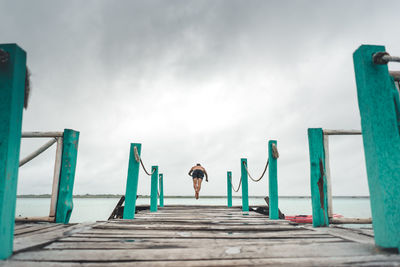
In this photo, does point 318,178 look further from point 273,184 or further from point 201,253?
point 201,253

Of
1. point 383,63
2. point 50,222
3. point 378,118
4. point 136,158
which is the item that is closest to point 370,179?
point 378,118

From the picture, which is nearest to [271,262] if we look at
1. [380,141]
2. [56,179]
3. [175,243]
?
[175,243]

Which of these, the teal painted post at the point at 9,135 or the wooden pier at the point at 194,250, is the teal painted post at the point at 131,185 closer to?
the wooden pier at the point at 194,250

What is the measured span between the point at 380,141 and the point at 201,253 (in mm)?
1760

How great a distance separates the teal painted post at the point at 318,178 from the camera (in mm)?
3328

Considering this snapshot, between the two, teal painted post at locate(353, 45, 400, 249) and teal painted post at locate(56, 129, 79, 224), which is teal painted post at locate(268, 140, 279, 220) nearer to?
teal painted post at locate(353, 45, 400, 249)

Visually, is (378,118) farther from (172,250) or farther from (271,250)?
(172,250)

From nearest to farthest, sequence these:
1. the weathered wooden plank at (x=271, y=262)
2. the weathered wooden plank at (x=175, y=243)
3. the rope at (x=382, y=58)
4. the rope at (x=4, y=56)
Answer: the weathered wooden plank at (x=271, y=262), the rope at (x=4, y=56), the rope at (x=382, y=58), the weathered wooden plank at (x=175, y=243)

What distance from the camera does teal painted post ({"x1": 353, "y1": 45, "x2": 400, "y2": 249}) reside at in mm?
1844

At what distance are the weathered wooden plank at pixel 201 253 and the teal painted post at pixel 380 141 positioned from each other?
0.26 meters

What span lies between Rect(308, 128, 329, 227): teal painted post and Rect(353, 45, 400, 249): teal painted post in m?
1.45

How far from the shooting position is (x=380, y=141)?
6.32 ft

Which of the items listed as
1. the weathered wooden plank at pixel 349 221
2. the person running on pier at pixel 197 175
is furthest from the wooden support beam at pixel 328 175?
the person running on pier at pixel 197 175

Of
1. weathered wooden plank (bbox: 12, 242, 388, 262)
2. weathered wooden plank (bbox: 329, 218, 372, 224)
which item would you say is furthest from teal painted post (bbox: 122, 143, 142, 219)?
weathered wooden plank (bbox: 329, 218, 372, 224)
